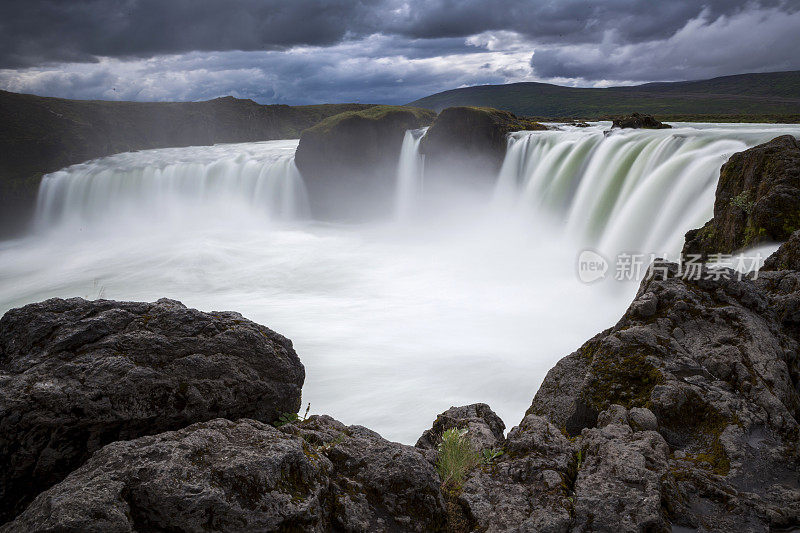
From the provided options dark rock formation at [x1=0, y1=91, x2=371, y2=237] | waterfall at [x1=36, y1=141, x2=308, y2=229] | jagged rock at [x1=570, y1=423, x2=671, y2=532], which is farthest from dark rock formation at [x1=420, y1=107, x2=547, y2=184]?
dark rock formation at [x1=0, y1=91, x2=371, y2=237]

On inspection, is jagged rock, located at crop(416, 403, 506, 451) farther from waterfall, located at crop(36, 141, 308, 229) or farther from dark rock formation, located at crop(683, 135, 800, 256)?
waterfall, located at crop(36, 141, 308, 229)

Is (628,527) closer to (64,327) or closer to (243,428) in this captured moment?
(243,428)

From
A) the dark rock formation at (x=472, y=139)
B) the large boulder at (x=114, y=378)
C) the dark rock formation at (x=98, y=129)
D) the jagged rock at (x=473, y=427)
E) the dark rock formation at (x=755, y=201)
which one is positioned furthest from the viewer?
the dark rock formation at (x=98, y=129)

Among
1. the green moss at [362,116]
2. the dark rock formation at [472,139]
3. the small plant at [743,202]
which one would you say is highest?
the green moss at [362,116]

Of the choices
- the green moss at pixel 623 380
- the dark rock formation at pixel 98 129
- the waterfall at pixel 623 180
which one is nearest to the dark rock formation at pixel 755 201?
the waterfall at pixel 623 180

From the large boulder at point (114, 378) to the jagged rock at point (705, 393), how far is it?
2918 millimetres

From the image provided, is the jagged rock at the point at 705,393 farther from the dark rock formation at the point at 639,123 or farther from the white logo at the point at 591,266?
the dark rock formation at the point at 639,123

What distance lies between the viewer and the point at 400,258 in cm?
2709

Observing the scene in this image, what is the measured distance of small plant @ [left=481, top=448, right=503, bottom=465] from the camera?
4.46 metres

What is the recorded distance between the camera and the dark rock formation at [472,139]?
3000 centimetres

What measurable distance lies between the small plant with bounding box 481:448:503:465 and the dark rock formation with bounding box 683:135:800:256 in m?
8.26

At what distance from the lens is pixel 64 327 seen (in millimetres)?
4066

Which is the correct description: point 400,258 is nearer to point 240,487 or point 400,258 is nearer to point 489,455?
point 489,455

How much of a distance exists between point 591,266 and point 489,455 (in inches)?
704
